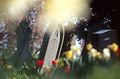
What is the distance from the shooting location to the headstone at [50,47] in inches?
330

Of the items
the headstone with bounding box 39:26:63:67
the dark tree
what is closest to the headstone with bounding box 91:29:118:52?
the headstone with bounding box 39:26:63:67

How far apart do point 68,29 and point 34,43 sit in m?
8.96

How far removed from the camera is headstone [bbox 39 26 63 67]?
27.5ft

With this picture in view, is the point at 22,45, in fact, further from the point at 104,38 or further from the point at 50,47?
the point at 104,38

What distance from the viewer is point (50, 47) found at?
849 cm

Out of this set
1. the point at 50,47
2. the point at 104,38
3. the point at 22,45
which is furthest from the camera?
the point at 22,45

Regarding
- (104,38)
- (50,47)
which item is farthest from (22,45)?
(104,38)

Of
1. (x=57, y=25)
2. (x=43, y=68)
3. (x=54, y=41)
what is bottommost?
(x=43, y=68)

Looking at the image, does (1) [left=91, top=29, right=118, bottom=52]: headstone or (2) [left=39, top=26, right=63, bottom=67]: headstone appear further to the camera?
(2) [left=39, top=26, right=63, bottom=67]: headstone

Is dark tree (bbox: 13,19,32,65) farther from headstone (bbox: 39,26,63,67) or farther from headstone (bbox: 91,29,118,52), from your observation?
headstone (bbox: 91,29,118,52)

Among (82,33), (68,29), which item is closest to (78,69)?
(68,29)

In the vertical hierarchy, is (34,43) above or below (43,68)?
above

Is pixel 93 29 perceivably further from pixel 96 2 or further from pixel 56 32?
pixel 96 2

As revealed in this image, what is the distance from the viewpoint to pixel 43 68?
801cm
